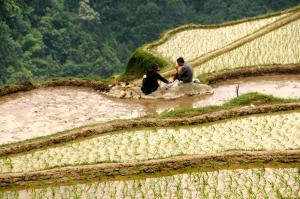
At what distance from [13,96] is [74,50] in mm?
28204

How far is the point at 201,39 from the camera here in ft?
56.0

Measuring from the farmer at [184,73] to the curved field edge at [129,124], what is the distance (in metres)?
2.11

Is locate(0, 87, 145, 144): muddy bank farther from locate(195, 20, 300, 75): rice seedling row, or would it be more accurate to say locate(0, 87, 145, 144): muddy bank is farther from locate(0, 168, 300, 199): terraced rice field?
locate(195, 20, 300, 75): rice seedling row

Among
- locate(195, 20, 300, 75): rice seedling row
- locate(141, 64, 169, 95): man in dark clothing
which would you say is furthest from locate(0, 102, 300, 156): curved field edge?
locate(195, 20, 300, 75): rice seedling row

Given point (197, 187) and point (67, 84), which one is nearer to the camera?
point (197, 187)

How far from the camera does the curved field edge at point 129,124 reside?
8.65m

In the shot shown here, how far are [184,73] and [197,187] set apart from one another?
505 centimetres

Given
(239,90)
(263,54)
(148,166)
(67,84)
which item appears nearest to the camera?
(148,166)

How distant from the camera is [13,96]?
38.6ft

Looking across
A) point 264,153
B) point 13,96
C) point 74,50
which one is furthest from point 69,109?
point 74,50

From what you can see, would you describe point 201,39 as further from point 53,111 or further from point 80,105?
point 53,111

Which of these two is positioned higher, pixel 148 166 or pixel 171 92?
pixel 171 92

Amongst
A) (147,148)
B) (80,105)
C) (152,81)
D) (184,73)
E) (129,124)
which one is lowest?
(147,148)

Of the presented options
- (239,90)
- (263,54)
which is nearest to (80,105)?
(239,90)
